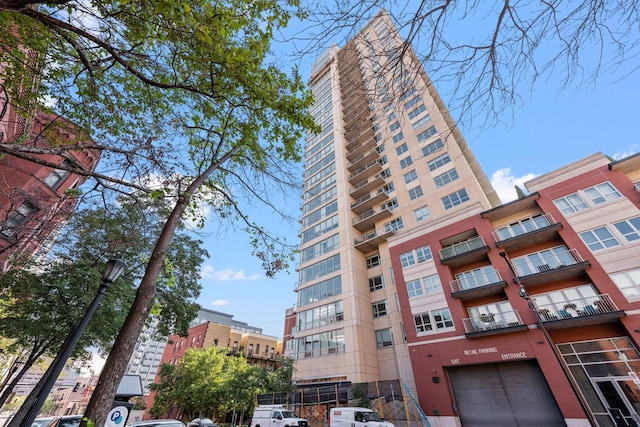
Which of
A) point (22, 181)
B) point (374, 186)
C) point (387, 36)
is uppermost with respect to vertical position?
point (374, 186)

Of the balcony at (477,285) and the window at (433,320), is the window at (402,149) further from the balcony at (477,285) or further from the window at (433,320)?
the window at (433,320)

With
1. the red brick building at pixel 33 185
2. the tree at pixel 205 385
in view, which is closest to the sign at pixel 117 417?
the red brick building at pixel 33 185

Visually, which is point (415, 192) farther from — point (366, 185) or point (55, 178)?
point (55, 178)

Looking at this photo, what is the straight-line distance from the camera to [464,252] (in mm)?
19766

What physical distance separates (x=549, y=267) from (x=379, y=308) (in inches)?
563

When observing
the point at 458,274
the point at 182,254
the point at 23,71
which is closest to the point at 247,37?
the point at 23,71

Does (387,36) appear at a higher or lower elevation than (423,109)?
lower

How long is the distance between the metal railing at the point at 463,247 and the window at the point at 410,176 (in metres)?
10.6

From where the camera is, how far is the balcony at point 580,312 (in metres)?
13.8

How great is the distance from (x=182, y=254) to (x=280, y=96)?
525 inches

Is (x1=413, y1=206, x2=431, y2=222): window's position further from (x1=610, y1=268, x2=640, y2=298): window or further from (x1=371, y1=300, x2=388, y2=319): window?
(x1=610, y1=268, x2=640, y2=298): window

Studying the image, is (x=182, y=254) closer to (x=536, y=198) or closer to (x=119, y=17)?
(x=119, y=17)

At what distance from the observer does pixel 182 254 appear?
633 inches

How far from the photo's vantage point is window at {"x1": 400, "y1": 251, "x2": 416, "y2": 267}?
75.4 feet
